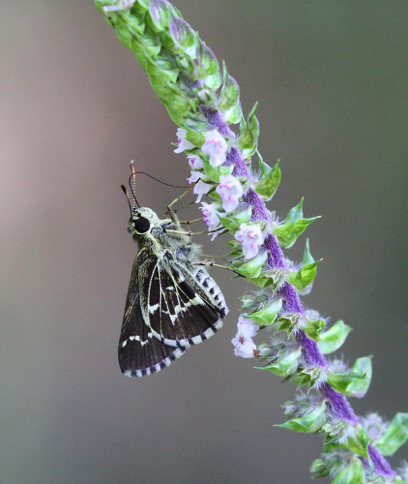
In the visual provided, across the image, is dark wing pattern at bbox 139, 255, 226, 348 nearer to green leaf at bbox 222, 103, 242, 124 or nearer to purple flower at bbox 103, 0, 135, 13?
green leaf at bbox 222, 103, 242, 124

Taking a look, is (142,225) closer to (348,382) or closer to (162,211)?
(348,382)

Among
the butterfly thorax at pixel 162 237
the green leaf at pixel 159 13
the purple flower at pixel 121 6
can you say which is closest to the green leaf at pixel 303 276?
the green leaf at pixel 159 13

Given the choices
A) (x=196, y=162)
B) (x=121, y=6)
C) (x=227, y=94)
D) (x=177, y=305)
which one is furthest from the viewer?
(x=177, y=305)

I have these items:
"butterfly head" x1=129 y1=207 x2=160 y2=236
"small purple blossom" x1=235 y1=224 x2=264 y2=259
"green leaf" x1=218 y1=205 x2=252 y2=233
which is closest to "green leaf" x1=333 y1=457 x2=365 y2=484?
"small purple blossom" x1=235 y1=224 x2=264 y2=259

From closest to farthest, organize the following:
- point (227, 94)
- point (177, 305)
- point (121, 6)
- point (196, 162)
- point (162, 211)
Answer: point (121, 6), point (227, 94), point (196, 162), point (177, 305), point (162, 211)

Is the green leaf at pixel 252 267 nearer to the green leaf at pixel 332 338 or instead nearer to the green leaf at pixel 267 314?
the green leaf at pixel 267 314

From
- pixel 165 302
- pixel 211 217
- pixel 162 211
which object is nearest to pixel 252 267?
pixel 211 217
